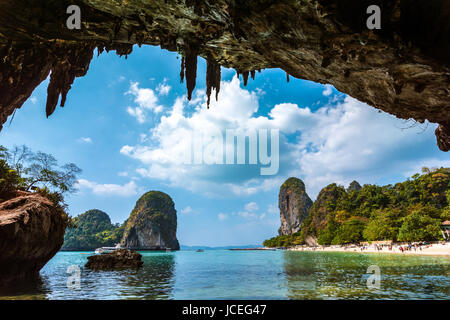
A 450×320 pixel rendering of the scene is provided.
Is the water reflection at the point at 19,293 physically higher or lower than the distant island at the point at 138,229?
higher

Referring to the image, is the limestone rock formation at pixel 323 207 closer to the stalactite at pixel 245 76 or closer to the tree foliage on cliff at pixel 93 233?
the stalactite at pixel 245 76

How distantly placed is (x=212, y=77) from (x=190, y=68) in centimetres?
211

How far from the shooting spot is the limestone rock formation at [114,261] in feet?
83.6

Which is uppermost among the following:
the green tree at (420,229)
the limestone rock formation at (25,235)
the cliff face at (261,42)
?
the cliff face at (261,42)

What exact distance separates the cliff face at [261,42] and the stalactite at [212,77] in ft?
0.20

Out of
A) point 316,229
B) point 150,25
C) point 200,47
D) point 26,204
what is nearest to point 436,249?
point 200,47

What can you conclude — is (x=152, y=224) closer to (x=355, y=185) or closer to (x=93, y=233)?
(x=93, y=233)

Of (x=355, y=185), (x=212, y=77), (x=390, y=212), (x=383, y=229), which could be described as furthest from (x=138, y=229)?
(x=212, y=77)

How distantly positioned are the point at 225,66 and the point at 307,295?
12173mm

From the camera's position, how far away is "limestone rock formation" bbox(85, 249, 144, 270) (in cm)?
2550

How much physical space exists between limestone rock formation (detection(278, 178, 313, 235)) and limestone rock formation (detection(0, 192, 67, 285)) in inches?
5821

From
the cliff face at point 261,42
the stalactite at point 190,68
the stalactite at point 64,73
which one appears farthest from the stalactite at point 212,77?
the stalactite at point 64,73

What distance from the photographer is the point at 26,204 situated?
524 inches

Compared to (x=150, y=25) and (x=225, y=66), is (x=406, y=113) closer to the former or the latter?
(x=225, y=66)
